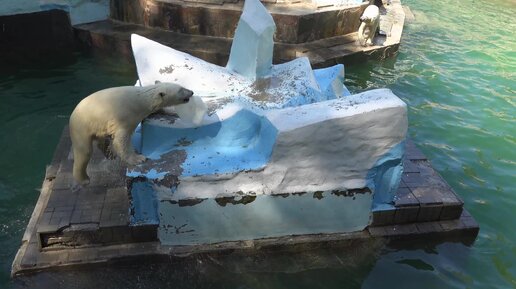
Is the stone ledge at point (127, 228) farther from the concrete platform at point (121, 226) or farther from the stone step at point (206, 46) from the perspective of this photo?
the stone step at point (206, 46)

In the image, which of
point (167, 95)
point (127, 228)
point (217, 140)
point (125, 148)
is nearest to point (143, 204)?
point (127, 228)

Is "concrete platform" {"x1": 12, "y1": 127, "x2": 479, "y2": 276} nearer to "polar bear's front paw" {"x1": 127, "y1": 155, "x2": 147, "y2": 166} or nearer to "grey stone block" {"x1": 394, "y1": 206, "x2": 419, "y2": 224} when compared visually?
"grey stone block" {"x1": 394, "y1": 206, "x2": 419, "y2": 224}

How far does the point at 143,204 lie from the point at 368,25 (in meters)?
6.96

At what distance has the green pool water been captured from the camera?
4.06 meters

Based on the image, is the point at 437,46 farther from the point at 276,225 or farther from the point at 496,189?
the point at 276,225

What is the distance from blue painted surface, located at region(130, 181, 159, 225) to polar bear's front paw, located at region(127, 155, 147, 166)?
21 cm

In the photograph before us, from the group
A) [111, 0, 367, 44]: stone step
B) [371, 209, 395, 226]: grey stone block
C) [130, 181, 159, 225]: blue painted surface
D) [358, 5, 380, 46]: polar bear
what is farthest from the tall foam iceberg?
[358, 5, 380, 46]: polar bear

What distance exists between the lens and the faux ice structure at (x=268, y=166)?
151 inches

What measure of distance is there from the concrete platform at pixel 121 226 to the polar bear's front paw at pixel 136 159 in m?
0.45

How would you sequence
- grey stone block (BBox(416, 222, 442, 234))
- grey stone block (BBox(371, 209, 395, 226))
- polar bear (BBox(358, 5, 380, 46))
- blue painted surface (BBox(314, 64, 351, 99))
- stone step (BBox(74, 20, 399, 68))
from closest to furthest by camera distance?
grey stone block (BBox(371, 209, 395, 226)) → grey stone block (BBox(416, 222, 442, 234)) → blue painted surface (BBox(314, 64, 351, 99)) → stone step (BBox(74, 20, 399, 68)) → polar bear (BBox(358, 5, 380, 46))

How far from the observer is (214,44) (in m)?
8.83

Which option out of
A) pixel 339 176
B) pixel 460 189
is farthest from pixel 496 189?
pixel 339 176

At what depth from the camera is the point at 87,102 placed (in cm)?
387

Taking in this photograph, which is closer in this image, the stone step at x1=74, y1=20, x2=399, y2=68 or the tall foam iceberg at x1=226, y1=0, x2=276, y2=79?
the tall foam iceberg at x1=226, y1=0, x2=276, y2=79
